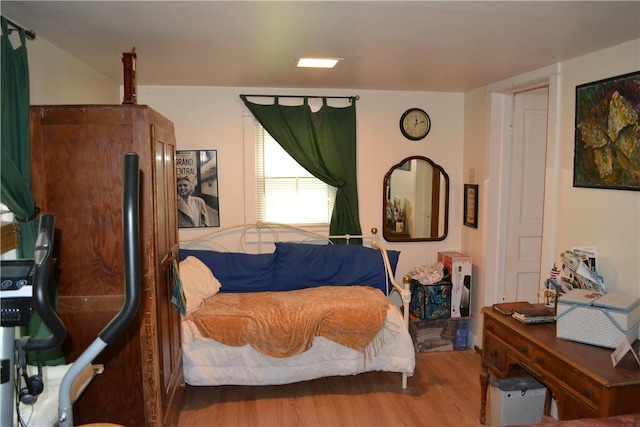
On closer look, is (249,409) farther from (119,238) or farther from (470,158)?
(470,158)

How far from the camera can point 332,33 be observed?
7.83ft

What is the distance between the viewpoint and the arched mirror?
171 inches

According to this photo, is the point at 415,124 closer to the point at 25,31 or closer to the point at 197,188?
the point at 197,188

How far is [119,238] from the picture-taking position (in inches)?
89.7

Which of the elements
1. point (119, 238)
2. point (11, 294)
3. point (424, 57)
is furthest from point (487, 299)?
point (11, 294)

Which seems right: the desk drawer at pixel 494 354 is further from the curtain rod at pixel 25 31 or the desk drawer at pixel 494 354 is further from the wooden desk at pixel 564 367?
the curtain rod at pixel 25 31

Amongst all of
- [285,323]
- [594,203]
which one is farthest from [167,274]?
[594,203]

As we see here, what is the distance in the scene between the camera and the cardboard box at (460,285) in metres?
4.09

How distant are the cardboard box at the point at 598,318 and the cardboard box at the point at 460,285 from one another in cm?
167

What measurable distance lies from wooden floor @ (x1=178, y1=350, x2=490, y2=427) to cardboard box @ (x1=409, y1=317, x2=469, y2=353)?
37cm

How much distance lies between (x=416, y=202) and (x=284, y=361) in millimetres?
1989

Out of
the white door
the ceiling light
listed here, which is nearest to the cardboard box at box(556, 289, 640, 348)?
the white door

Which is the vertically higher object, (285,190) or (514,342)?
(285,190)

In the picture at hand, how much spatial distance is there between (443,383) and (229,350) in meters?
1.61
